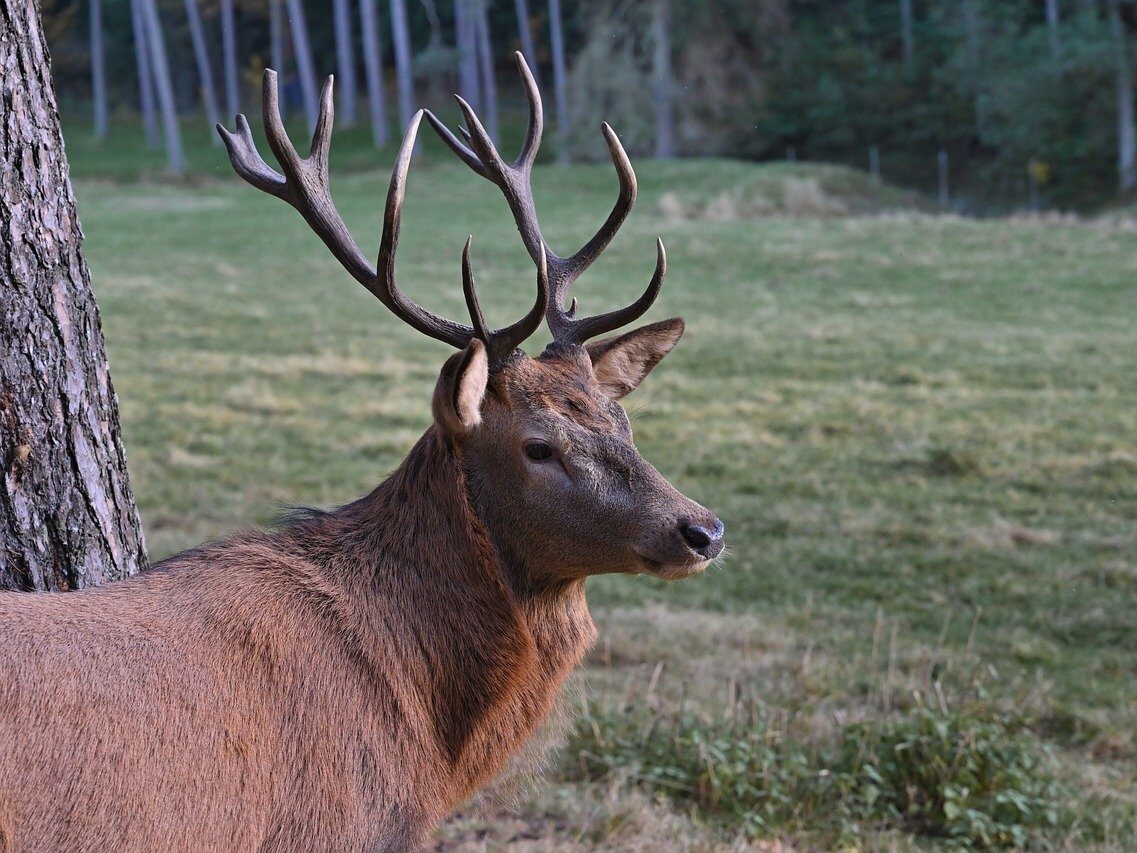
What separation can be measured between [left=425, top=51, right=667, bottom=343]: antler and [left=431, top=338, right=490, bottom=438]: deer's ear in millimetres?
342

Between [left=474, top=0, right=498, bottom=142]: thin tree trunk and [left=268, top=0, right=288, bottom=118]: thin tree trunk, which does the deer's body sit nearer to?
[left=268, top=0, right=288, bottom=118]: thin tree trunk

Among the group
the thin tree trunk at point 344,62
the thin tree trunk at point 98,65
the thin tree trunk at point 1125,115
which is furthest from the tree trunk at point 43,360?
the thin tree trunk at point 98,65

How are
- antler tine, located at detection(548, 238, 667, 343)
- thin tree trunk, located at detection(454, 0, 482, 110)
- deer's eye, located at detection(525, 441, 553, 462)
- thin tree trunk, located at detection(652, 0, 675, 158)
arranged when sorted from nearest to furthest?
1. deer's eye, located at detection(525, 441, 553, 462)
2. antler tine, located at detection(548, 238, 667, 343)
3. thin tree trunk, located at detection(652, 0, 675, 158)
4. thin tree trunk, located at detection(454, 0, 482, 110)

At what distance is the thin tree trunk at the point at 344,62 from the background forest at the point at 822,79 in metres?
0.16

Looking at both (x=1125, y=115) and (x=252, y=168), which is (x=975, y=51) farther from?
(x=252, y=168)

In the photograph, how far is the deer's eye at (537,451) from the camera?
3180 mm

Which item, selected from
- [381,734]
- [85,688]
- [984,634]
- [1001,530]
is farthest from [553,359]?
[1001,530]

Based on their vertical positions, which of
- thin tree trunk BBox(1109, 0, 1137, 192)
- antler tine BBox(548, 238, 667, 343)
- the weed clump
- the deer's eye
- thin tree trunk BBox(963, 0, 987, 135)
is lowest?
the weed clump

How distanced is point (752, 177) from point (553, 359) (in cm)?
3078

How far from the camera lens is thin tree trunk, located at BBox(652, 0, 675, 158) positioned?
41.6 m

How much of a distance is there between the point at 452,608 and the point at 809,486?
6.17 m

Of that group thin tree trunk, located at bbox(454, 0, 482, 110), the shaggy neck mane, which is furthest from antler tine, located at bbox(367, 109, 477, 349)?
thin tree trunk, located at bbox(454, 0, 482, 110)

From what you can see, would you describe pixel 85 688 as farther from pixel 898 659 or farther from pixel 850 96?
pixel 850 96

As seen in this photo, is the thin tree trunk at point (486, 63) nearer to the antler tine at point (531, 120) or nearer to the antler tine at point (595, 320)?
the antler tine at point (531, 120)
